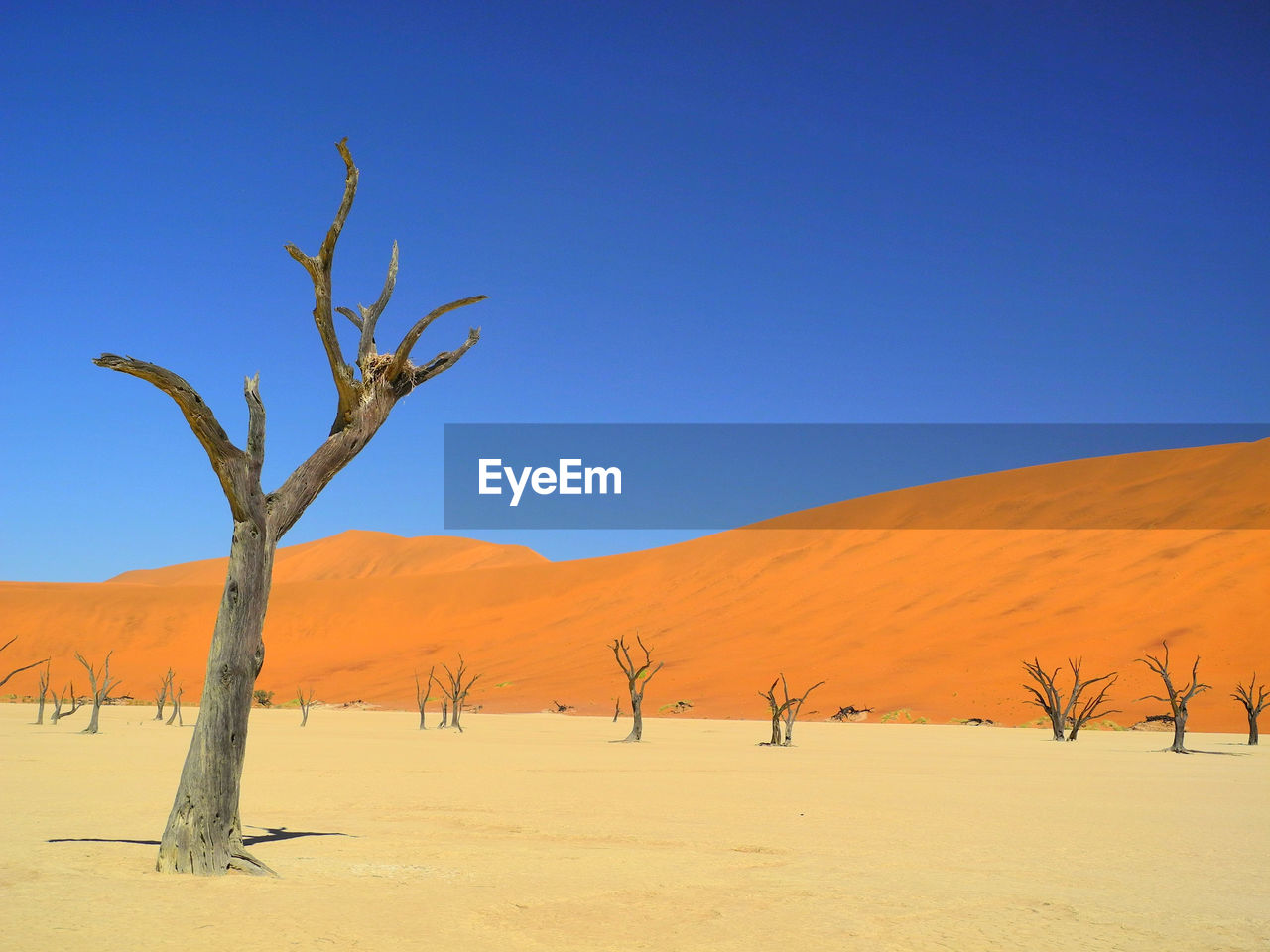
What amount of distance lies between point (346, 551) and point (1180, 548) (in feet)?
359

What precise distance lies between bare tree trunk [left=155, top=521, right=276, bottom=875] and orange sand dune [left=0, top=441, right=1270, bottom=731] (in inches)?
1497

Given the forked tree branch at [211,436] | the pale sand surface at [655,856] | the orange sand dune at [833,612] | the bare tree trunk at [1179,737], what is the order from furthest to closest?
the orange sand dune at [833,612] → the bare tree trunk at [1179,737] → the forked tree branch at [211,436] → the pale sand surface at [655,856]

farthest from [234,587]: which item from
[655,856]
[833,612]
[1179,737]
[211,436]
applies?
[833,612]

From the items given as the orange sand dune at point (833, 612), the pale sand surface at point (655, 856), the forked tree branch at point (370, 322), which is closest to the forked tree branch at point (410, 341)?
the forked tree branch at point (370, 322)

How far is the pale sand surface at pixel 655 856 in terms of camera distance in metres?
7.05

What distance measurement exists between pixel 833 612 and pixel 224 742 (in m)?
55.7

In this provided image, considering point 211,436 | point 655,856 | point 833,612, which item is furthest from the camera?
point 833,612

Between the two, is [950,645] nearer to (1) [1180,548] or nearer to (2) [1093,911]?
(1) [1180,548]

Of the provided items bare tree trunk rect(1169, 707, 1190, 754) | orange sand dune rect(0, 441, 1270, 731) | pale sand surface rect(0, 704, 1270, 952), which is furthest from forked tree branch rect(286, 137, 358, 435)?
orange sand dune rect(0, 441, 1270, 731)

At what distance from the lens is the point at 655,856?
10484mm

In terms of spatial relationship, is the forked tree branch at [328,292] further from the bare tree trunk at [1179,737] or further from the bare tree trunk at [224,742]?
the bare tree trunk at [1179,737]

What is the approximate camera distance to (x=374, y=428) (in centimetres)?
946

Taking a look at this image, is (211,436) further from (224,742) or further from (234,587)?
(224,742)

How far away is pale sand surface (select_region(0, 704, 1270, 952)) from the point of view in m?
7.05
